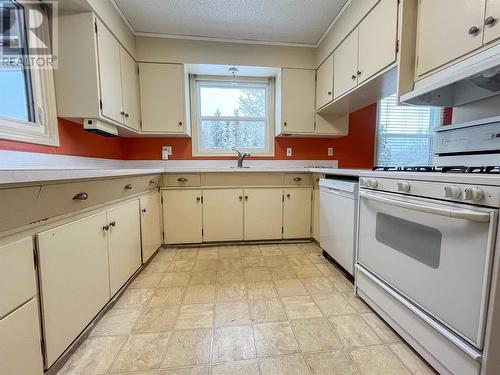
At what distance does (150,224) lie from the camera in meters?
2.14

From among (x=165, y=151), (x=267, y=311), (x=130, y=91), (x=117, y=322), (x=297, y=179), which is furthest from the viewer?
(x=165, y=151)

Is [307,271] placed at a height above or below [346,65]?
below

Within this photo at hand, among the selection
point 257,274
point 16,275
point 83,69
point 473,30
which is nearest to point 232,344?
point 257,274

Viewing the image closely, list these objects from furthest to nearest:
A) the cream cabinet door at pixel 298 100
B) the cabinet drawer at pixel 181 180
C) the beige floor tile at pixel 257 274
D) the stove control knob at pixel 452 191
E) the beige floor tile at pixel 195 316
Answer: the cream cabinet door at pixel 298 100, the cabinet drawer at pixel 181 180, the beige floor tile at pixel 257 274, the beige floor tile at pixel 195 316, the stove control knob at pixel 452 191

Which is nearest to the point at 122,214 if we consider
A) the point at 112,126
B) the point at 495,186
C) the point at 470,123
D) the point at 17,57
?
the point at 112,126

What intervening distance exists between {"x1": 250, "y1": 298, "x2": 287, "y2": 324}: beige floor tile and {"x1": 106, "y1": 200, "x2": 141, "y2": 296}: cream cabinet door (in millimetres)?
912

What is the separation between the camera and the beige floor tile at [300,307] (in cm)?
139

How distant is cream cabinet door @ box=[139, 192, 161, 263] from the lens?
1973mm

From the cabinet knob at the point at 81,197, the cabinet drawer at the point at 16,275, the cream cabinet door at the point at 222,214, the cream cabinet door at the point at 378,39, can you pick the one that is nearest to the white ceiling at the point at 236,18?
the cream cabinet door at the point at 378,39

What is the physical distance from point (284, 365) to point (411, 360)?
61 cm

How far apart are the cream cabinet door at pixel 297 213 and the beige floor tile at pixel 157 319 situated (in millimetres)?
1517

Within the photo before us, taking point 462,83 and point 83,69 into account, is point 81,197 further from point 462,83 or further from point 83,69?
point 462,83

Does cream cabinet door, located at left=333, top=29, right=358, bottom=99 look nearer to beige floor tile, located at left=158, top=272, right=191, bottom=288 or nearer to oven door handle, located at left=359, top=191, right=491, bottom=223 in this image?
oven door handle, located at left=359, top=191, right=491, bottom=223

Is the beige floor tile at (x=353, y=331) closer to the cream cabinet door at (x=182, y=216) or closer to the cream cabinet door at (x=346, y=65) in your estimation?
the cream cabinet door at (x=182, y=216)
